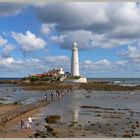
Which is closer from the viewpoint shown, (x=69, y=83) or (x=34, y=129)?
(x=34, y=129)

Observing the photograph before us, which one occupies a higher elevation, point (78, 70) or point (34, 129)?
point (78, 70)

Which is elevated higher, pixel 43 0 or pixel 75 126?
pixel 43 0

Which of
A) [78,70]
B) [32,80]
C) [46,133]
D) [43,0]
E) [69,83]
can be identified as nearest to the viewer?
[43,0]

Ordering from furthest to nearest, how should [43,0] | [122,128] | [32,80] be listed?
[32,80]
[122,128]
[43,0]

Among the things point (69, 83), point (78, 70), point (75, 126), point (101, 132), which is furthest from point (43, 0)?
point (69, 83)

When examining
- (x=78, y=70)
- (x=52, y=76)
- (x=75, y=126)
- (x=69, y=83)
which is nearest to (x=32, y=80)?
(x=52, y=76)

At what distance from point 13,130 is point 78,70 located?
24303 millimetres

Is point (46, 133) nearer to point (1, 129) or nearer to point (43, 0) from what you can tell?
point (1, 129)

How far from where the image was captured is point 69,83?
36.9 metres

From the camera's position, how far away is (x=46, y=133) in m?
9.06

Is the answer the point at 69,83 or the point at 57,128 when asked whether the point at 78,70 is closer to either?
the point at 69,83

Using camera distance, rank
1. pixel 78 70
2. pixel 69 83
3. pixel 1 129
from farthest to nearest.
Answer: pixel 69 83 < pixel 78 70 < pixel 1 129

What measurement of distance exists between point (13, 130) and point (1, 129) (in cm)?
32

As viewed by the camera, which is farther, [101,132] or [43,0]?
[101,132]
